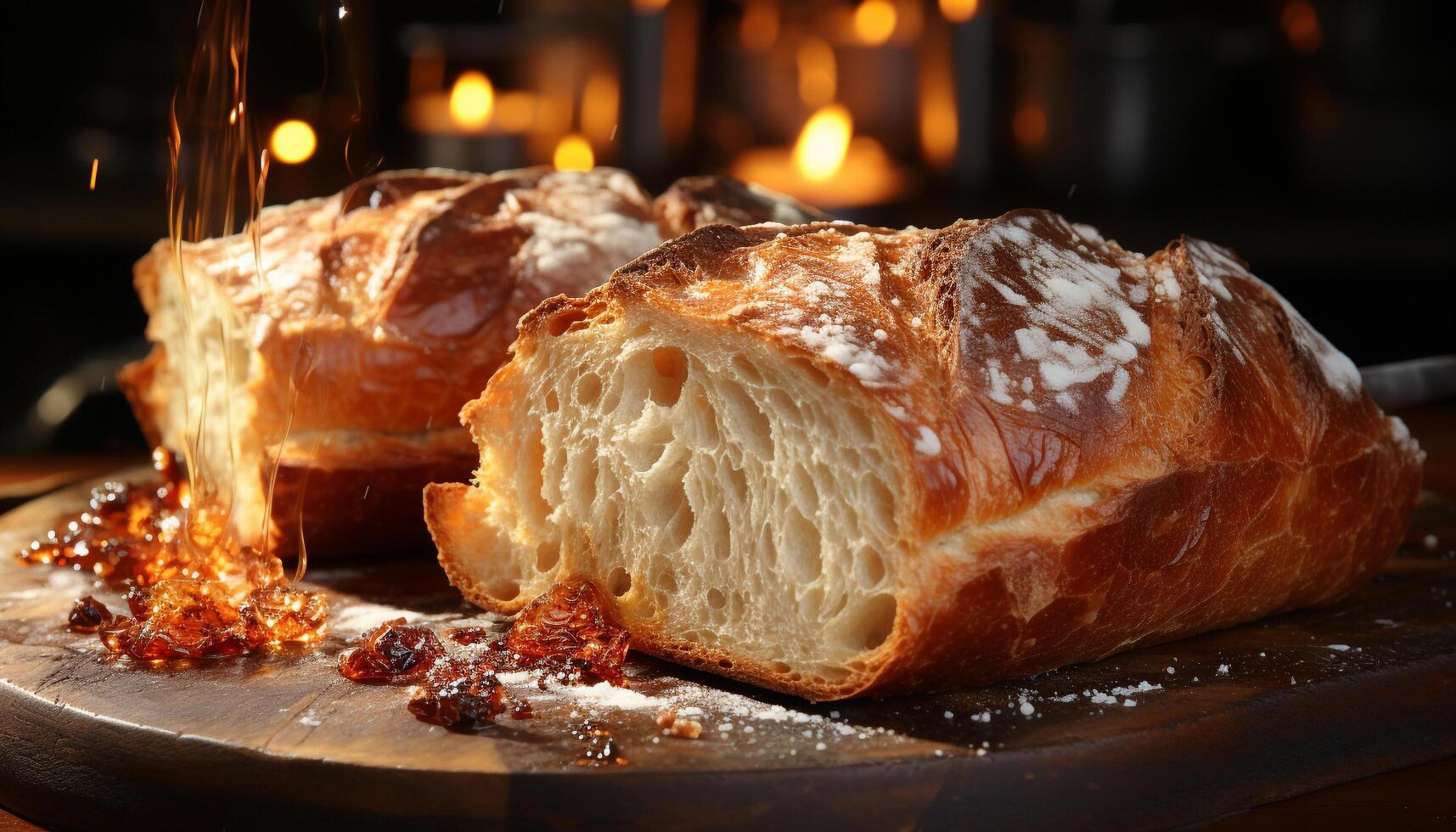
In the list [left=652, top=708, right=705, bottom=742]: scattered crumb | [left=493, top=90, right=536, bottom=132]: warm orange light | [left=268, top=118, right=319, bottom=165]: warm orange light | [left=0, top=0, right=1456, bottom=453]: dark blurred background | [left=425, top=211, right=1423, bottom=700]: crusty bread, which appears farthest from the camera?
[left=268, top=118, right=319, bottom=165]: warm orange light

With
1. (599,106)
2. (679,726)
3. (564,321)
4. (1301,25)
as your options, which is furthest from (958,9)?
(679,726)

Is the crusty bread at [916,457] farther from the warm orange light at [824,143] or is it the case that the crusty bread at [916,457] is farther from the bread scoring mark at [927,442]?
the warm orange light at [824,143]

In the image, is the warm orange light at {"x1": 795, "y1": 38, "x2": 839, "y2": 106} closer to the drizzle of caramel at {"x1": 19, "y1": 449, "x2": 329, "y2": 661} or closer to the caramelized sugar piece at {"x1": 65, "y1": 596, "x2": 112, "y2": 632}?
the drizzle of caramel at {"x1": 19, "y1": 449, "x2": 329, "y2": 661}

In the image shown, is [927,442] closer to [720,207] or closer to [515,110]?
[720,207]

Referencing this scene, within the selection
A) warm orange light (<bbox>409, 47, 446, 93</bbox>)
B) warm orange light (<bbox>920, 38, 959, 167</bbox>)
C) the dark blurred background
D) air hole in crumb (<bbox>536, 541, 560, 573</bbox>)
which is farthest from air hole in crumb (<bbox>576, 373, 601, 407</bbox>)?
warm orange light (<bbox>409, 47, 446, 93</bbox>)

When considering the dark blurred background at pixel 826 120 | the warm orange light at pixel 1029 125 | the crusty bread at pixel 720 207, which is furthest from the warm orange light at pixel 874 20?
the crusty bread at pixel 720 207

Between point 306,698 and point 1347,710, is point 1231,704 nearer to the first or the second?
point 1347,710
